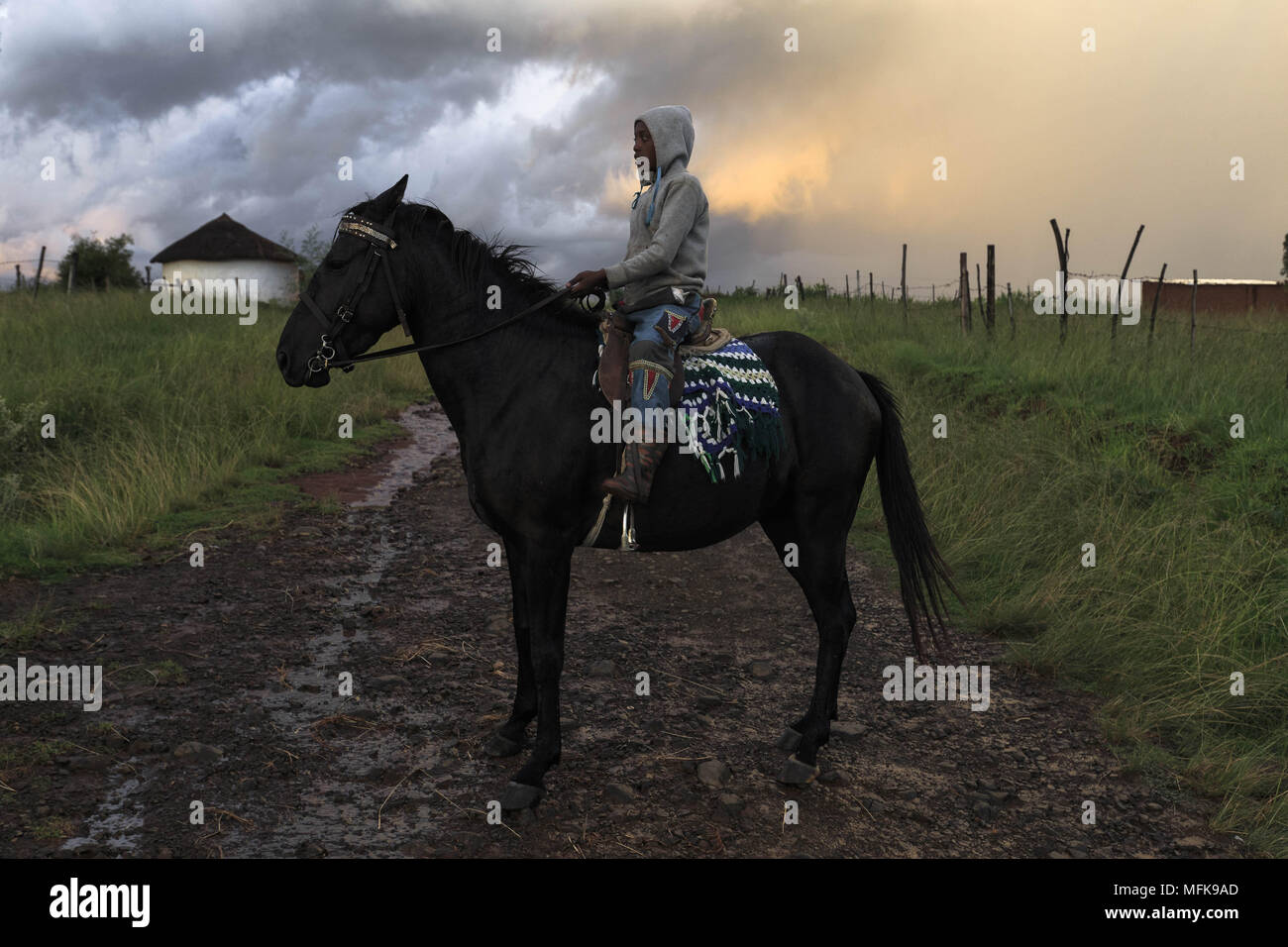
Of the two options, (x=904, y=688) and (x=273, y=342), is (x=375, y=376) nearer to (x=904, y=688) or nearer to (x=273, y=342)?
(x=273, y=342)

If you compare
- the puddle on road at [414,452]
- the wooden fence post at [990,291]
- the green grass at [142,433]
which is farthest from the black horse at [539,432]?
the wooden fence post at [990,291]

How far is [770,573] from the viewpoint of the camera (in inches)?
315

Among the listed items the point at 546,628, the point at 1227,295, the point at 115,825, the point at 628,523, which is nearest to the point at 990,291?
the point at 628,523

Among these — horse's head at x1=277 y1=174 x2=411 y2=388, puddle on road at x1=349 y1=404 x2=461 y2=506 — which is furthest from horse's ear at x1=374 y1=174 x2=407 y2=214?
puddle on road at x1=349 y1=404 x2=461 y2=506

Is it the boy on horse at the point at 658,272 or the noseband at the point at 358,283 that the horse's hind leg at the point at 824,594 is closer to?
the boy on horse at the point at 658,272

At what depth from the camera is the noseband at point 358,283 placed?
4.19 metres

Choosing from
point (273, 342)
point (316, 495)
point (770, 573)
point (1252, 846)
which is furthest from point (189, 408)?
point (1252, 846)

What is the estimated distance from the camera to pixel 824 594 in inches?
185

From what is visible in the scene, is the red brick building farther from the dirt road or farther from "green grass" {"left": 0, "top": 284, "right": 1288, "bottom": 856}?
the dirt road

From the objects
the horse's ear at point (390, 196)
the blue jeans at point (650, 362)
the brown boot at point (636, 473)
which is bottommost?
the brown boot at point (636, 473)

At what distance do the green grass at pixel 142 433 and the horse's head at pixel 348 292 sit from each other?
453 cm

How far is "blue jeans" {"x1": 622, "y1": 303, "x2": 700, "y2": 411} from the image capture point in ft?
14.2

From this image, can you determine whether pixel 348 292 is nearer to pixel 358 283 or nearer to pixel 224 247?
pixel 358 283

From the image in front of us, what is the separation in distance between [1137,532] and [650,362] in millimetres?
4855
